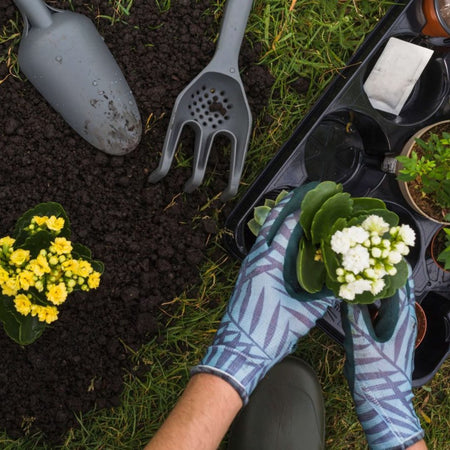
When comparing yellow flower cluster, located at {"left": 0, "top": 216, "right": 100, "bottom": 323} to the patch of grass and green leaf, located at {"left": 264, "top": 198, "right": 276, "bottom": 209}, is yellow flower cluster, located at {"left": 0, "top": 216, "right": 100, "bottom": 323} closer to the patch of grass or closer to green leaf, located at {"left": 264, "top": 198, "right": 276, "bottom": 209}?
green leaf, located at {"left": 264, "top": 198, "right": 276, "bottom": 209}

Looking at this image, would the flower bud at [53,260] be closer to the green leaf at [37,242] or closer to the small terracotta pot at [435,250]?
the green leaf at [37,242]

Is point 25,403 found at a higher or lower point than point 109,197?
lower

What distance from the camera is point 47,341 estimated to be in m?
1.16

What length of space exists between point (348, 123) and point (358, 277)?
59 cm

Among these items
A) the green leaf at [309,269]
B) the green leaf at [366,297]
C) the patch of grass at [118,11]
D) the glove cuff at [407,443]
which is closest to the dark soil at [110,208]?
the patch of grass at [118,11]

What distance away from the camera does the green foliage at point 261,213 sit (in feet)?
3.67

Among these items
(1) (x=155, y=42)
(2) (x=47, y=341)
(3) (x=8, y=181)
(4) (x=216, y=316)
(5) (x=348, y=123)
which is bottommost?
(4) (x=216, y=316)

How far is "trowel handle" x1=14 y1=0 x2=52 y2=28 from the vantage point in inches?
41.3

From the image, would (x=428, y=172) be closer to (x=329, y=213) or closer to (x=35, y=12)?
(x=329, y=213)

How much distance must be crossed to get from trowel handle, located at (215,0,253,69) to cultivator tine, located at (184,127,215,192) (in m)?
0.18

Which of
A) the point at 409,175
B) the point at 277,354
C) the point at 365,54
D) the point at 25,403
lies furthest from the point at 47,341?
the point at 365,54

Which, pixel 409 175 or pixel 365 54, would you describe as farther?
pixel 365 54

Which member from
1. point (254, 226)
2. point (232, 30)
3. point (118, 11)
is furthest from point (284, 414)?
point (118, 11)

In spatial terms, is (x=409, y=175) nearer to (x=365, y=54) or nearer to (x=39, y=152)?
(x=365, y=54)
